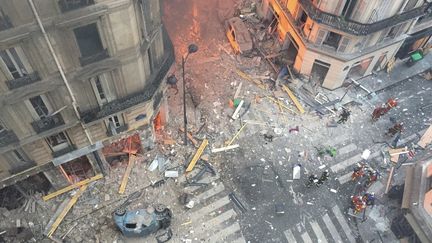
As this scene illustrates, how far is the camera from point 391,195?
1161 inches

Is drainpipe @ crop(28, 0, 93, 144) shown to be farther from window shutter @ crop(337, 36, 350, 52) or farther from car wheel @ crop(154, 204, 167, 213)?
window shutter @ crop(337, 36, 350, 52)

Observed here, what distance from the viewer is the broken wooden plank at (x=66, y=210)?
86.4 ft

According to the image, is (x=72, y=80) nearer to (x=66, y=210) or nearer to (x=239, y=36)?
(x=66, y=210)

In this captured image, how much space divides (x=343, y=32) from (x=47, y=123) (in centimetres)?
2154

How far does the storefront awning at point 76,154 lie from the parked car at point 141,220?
4.57 meters

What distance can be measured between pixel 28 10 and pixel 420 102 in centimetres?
3314

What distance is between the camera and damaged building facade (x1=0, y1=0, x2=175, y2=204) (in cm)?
1689

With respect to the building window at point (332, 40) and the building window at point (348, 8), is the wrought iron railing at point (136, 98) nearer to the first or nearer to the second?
the building window at point (348, 8)

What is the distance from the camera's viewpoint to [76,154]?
977 inches

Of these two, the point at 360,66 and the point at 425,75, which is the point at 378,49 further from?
the point at 425,75

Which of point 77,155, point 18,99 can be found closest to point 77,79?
point 18,99

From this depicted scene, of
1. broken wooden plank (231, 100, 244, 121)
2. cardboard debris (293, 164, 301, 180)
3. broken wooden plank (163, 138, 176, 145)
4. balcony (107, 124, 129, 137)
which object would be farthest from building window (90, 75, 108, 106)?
cardboard debris (293, 164, 301, 180)

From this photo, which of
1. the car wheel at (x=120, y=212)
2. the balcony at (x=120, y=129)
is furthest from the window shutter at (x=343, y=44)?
the car wheel at (x=120, y=212)

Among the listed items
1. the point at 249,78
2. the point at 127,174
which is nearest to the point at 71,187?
the point at 127,174
